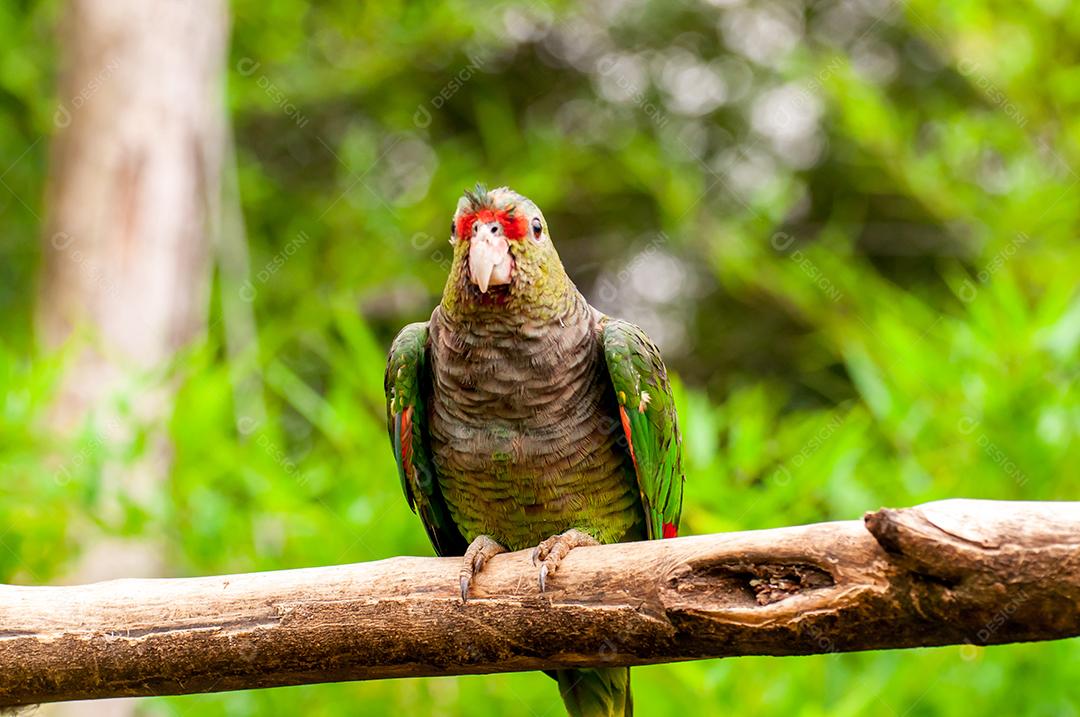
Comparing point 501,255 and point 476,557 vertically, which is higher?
point 501,255

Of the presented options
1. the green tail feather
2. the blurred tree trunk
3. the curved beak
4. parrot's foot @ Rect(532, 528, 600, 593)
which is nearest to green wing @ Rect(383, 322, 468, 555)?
the curved beak

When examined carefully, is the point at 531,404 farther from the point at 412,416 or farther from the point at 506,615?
the point at 506,615

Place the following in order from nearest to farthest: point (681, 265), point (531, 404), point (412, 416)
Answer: point (531, 404)
point (412, 416)
point (681, 265)

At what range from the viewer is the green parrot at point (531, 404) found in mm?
2566

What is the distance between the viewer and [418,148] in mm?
6734

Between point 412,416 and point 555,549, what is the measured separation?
70 cm

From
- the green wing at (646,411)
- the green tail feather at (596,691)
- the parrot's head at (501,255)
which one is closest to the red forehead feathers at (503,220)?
the parrot's head at (501,255)

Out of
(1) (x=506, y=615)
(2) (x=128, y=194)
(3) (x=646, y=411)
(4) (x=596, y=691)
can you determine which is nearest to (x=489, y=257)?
(3) (x=646, y=411)

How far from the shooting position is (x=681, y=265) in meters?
6.79

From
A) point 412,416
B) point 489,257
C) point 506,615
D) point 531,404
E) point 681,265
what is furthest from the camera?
point 681,265

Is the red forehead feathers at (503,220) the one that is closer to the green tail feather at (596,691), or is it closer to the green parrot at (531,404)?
the green parrot at (531,404)

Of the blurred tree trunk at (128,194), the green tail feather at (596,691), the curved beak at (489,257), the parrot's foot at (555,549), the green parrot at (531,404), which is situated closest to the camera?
the parrot's foot at (555,549)

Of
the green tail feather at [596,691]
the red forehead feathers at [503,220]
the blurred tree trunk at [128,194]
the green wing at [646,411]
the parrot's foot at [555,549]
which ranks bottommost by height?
the green tail feather at [596,691]

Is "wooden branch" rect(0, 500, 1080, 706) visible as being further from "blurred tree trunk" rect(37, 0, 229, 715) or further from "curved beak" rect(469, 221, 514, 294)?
"blurred tree trunk" rect(37, 0, 229, 715)
